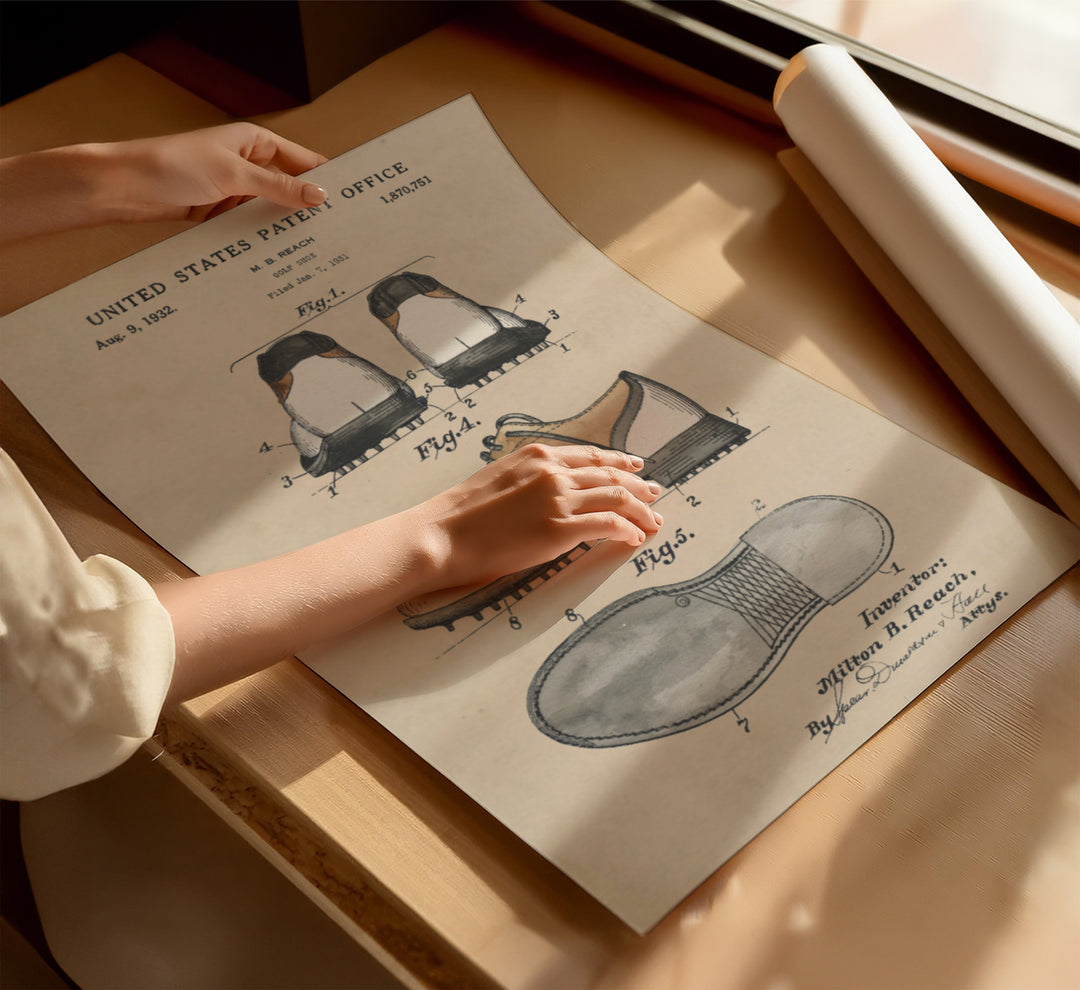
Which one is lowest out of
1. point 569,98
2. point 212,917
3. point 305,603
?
point 212,917

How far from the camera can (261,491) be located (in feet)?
1.69

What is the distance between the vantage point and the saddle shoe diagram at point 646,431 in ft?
1.74

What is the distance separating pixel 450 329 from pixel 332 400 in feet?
0.28

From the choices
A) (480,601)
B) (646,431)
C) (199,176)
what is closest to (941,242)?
(646,431)

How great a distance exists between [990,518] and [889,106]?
0.90 ft

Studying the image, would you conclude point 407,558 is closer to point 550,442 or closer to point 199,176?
point 550,442

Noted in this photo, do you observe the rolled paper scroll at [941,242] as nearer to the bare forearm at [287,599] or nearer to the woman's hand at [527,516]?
the woman's hand at [527,516]

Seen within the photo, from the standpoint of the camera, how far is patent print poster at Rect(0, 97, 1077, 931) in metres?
0.42

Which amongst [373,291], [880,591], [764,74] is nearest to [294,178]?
[373,291]

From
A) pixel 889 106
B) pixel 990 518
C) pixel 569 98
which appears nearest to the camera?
pixel 990 518

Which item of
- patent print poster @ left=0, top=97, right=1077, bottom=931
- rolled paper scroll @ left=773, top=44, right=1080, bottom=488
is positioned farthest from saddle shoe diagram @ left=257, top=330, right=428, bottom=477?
rolled paper scroll @ left=773, top=44, right=1080, bottom=488

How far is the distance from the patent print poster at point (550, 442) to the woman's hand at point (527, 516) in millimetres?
12

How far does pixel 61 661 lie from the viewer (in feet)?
1.29

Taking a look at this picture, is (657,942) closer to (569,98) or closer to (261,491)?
(261,491)
